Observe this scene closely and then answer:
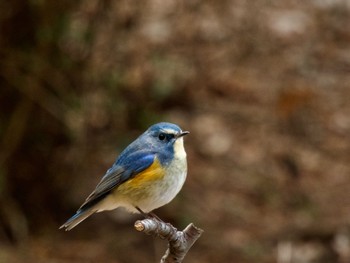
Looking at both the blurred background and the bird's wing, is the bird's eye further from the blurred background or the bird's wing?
the blurred background

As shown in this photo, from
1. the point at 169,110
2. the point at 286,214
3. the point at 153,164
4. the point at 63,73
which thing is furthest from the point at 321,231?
the point at 153,164

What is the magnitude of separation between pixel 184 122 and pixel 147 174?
14.1 feet

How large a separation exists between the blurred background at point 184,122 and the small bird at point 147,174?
2627mm

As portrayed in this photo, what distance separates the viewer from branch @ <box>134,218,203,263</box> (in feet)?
8.35

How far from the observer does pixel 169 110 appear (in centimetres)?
750

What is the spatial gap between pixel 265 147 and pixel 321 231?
1.24m

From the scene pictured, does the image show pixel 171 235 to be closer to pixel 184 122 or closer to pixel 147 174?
pixel 147 174

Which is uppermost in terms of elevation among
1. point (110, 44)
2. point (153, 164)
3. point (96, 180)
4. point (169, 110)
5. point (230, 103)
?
point (230, 103)

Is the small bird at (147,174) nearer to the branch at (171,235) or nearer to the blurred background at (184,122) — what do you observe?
the branch at (171,235)

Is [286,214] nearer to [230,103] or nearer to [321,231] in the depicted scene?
[321,231]

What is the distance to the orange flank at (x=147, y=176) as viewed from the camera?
3.30 meters

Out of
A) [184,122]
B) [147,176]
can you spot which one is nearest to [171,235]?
[147,176]

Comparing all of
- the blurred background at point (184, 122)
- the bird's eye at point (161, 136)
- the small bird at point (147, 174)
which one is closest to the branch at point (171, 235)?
the small bird at point (147, 174)

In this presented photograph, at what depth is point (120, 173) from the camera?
10.8ft
